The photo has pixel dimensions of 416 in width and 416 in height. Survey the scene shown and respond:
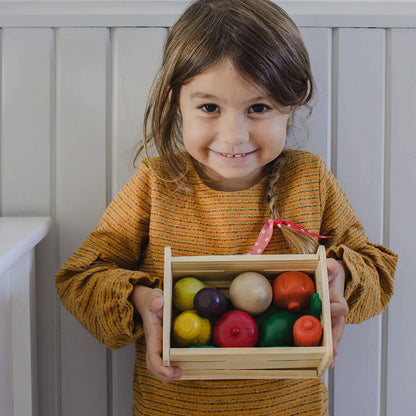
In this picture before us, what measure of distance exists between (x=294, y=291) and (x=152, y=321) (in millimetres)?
216

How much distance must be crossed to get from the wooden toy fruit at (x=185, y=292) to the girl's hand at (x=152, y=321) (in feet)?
0.13

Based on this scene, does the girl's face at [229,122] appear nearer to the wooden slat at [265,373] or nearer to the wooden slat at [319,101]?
the wooden slat at [319,101]

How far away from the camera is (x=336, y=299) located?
0.76 metres

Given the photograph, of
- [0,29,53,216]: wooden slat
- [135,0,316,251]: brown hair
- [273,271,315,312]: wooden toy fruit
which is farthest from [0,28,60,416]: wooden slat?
[273,271,315,312]: wooden toy fruit

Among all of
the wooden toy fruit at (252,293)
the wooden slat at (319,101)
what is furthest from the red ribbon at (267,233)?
the wooden slat at (319,101)

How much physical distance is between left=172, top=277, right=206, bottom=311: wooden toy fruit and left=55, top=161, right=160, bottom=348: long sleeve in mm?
123

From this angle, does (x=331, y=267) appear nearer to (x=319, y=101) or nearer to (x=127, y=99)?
(x=319, y=101)

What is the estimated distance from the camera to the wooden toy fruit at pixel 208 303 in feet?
2.15

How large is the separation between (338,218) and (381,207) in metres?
0.15

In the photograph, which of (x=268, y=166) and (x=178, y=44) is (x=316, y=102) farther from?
(x=178, y=44)

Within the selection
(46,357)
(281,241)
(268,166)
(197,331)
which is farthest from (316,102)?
(46,357)

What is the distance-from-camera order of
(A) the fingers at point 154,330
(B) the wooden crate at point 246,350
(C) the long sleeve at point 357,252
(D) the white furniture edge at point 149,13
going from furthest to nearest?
(D) the white furniture edge at point 149,13 → (C) the long sleeve at point 357,252 → (A) the fingers at point 154,330 → (B) the wooden crate at point 246,350

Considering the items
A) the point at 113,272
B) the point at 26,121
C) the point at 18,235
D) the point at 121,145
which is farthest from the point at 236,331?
the point at 26,121

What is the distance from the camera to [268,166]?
93 centimetres
